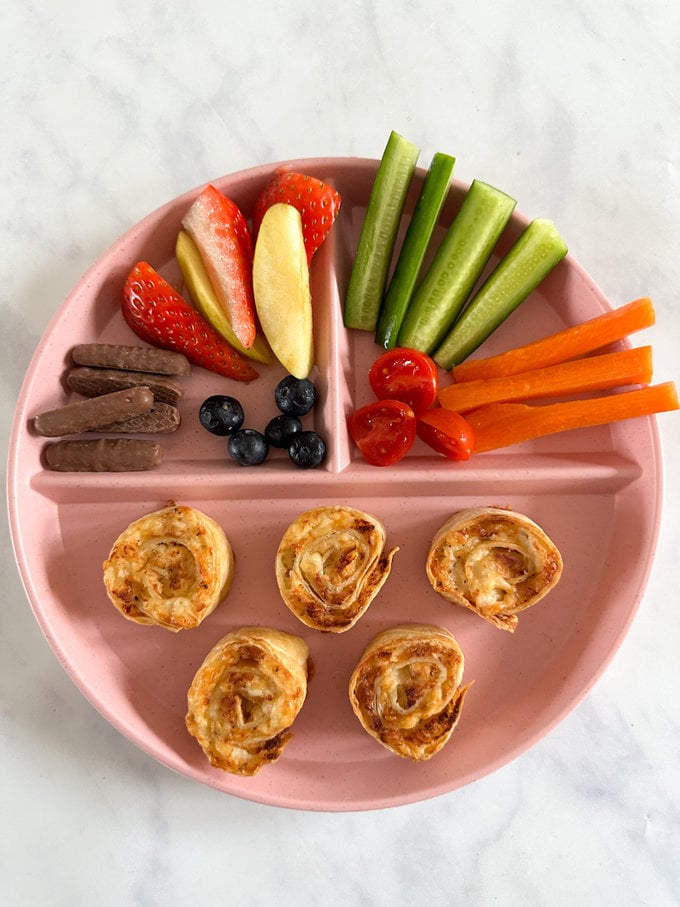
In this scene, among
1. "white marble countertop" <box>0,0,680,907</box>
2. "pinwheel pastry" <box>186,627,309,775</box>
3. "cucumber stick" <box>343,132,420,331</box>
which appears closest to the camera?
"pinwheel pastry" <box>186,627,309,775</box>

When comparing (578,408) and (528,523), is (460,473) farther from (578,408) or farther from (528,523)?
(578,408)

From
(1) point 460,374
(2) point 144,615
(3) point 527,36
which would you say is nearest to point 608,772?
(1) point 460,374

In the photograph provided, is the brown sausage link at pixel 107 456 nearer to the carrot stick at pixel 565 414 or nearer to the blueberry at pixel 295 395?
the blueberry at pixel 295 395

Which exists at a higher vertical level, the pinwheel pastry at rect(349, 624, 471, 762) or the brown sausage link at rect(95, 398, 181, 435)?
the brown sausage link at rect(95, 398, 181, 435)

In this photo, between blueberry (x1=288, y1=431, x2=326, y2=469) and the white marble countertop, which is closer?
blueberry (x1=288, y1=431, x2=326, y2=469)

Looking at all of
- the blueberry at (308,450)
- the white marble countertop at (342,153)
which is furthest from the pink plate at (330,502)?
the white marble countertop at (342,153)

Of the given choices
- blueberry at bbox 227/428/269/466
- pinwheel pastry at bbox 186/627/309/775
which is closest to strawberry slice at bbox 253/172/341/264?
blueberry at bbox 227/428/269/466

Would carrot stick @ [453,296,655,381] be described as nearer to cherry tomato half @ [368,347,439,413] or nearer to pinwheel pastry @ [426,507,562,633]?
cherry tomato half @ [368,347,439,413]

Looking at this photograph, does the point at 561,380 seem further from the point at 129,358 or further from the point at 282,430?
the point at 129,358
